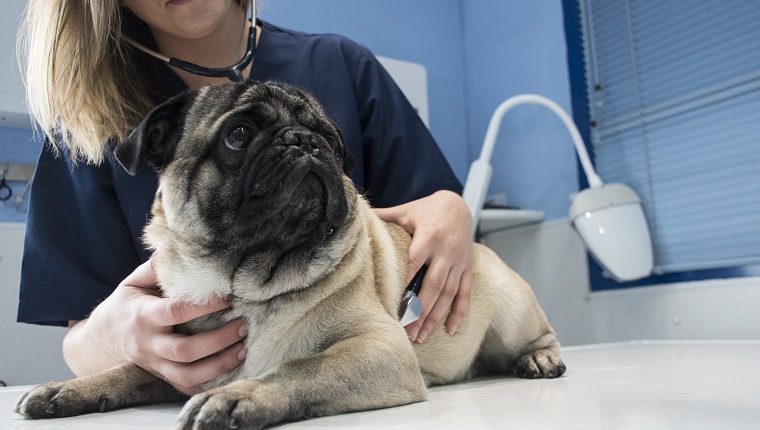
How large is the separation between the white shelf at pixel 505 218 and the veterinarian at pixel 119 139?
119 cm

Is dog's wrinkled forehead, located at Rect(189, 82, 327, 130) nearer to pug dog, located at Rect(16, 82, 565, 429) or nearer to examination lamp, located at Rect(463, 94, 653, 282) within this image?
pug dog, located at Rect(16, 82, 565, 429)

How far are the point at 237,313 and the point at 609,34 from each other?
2682mm

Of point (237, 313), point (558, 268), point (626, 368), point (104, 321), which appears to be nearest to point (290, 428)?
point (237, 313)

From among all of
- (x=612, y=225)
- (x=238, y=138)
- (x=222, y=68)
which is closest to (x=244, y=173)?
(x=238, y=138)

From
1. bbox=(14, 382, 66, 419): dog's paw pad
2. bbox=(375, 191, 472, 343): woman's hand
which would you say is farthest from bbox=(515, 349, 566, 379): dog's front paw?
bbox=(14, 382, 66, 419): dog's paw pad

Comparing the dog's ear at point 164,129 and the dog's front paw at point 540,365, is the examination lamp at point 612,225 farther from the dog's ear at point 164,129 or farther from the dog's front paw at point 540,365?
the dog's ear at point 164,129

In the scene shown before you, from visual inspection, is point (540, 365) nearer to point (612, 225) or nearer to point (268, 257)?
point (268, 257)

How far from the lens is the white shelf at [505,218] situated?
9.41 ft

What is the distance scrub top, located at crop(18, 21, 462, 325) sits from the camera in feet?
4.67

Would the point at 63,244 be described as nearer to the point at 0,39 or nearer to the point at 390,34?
the point at 0,39

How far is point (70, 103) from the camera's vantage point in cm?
136

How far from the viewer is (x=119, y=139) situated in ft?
4.58

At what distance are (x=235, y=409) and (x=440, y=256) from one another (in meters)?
0.63

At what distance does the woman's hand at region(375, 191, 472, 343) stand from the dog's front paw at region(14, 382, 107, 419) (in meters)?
0.58
